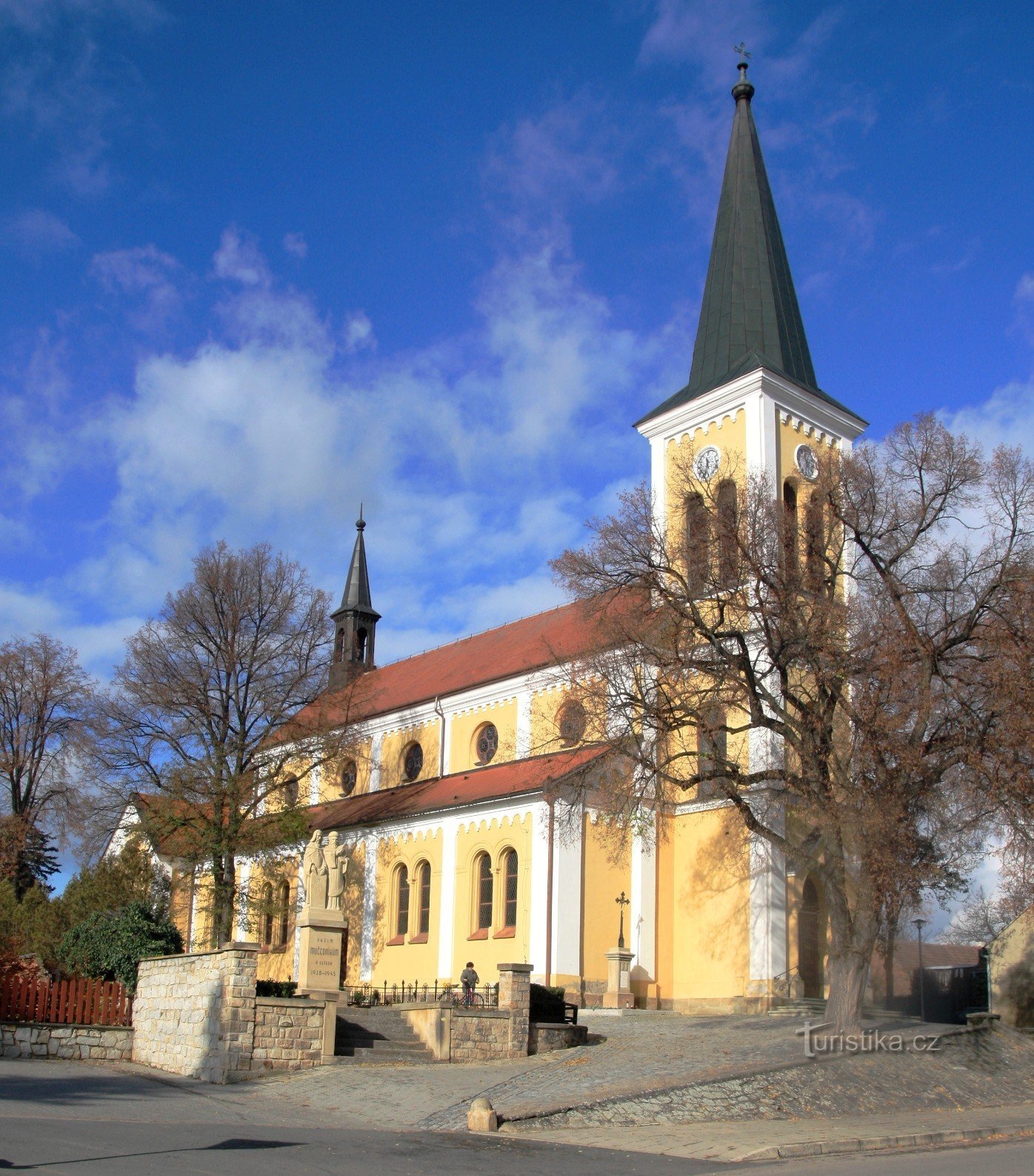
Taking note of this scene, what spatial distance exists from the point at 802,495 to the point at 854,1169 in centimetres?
2188

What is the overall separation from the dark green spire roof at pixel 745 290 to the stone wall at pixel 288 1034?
19.4 metres

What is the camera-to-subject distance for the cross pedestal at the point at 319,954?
21.4m

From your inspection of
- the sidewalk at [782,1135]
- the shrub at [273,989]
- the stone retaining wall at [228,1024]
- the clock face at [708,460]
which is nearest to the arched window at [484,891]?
the shrub at [273,989]

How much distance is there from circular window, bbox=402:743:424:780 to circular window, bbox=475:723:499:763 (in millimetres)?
2877

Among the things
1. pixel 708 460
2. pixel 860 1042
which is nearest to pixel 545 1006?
pixel 860 1042

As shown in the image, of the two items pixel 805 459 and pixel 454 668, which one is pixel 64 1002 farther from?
pixel 805 459

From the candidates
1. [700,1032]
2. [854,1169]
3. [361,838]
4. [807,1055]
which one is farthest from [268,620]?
[854,1169]

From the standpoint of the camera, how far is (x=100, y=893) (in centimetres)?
3098

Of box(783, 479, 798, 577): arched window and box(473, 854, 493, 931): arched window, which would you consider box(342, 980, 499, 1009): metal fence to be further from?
box(783, 479, 798, 577): arched window

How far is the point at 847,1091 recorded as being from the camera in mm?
16391

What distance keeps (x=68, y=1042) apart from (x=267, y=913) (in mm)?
13259

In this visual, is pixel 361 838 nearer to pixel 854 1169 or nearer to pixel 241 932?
pixel 241 932

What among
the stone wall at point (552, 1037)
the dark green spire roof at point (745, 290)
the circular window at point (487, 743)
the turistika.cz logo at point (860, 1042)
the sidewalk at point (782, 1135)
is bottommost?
the sidewalk at point (782, 1135)

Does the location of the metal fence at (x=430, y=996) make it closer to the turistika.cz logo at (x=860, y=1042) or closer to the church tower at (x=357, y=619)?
the turistika.cz logo at (x=860, y=1042)
